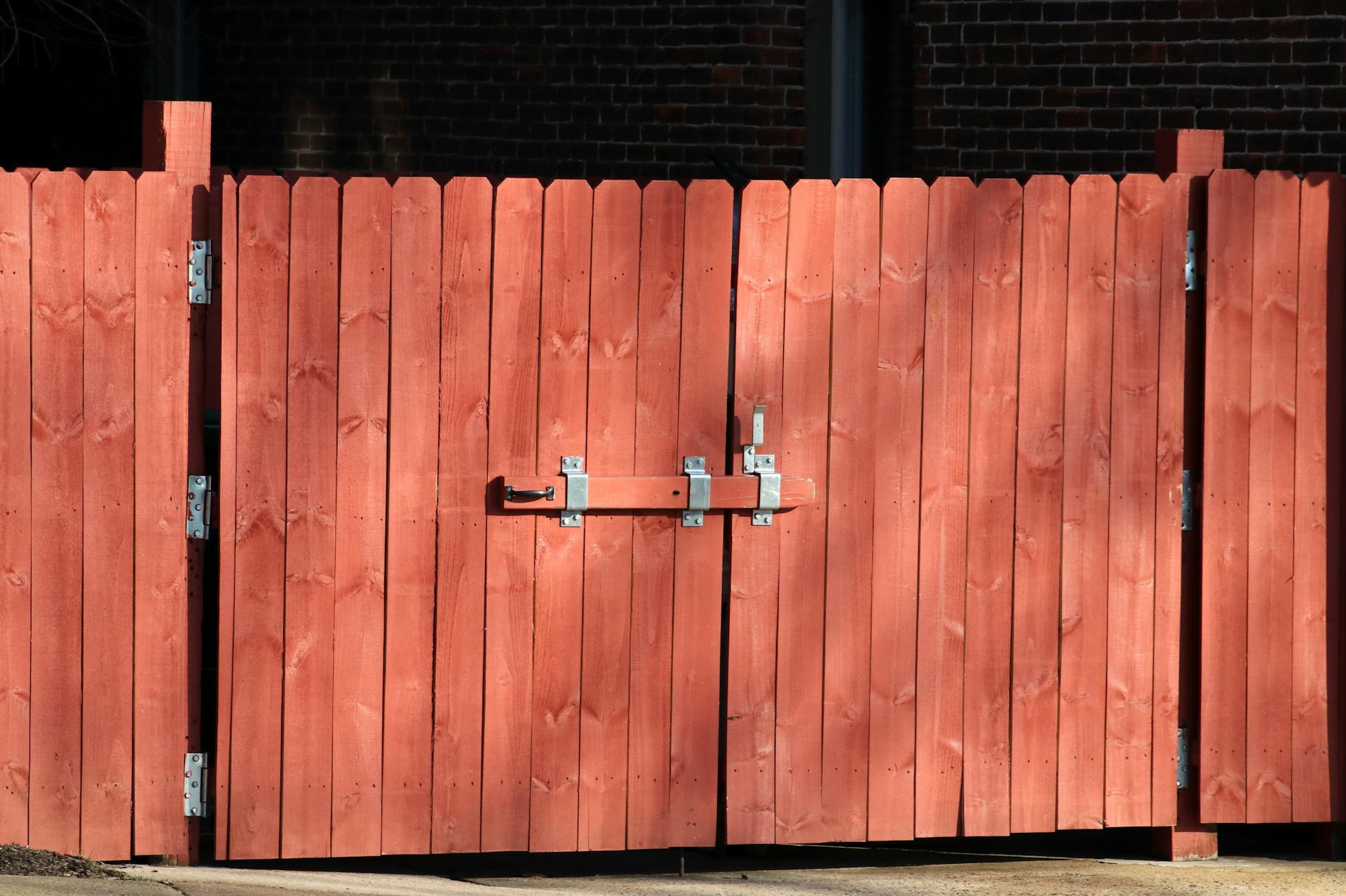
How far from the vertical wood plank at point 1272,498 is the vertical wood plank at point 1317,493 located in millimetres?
25

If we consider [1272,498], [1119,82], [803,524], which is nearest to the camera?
[803,524]

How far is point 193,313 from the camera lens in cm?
455

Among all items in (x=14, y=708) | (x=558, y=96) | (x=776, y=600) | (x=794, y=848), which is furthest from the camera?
(x=558, y=96)

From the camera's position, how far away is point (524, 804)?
479 centimetres

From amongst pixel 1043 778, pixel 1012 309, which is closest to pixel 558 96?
pixel 1012 309

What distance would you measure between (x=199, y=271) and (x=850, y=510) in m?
2.03

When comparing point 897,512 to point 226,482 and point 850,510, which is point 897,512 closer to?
point 850,510

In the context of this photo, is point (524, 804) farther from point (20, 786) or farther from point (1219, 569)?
point (1219, 569)

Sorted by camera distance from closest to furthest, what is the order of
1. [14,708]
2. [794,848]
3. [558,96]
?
[14,708] → [794,848] → [558,96]

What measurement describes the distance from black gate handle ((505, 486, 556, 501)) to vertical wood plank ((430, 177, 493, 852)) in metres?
0.09

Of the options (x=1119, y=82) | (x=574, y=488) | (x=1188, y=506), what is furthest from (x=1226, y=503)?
(x=1119, y=82)

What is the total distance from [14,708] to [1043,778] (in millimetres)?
3089

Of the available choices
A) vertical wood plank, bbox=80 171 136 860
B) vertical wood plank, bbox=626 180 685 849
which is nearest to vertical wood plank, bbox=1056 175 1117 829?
vertical wood plank, bbox=626 180 685 849

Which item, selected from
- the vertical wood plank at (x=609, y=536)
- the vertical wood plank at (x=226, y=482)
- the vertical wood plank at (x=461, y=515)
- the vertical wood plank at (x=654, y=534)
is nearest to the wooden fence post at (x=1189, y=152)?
the vertical wood plank at (x=654, y=534)
